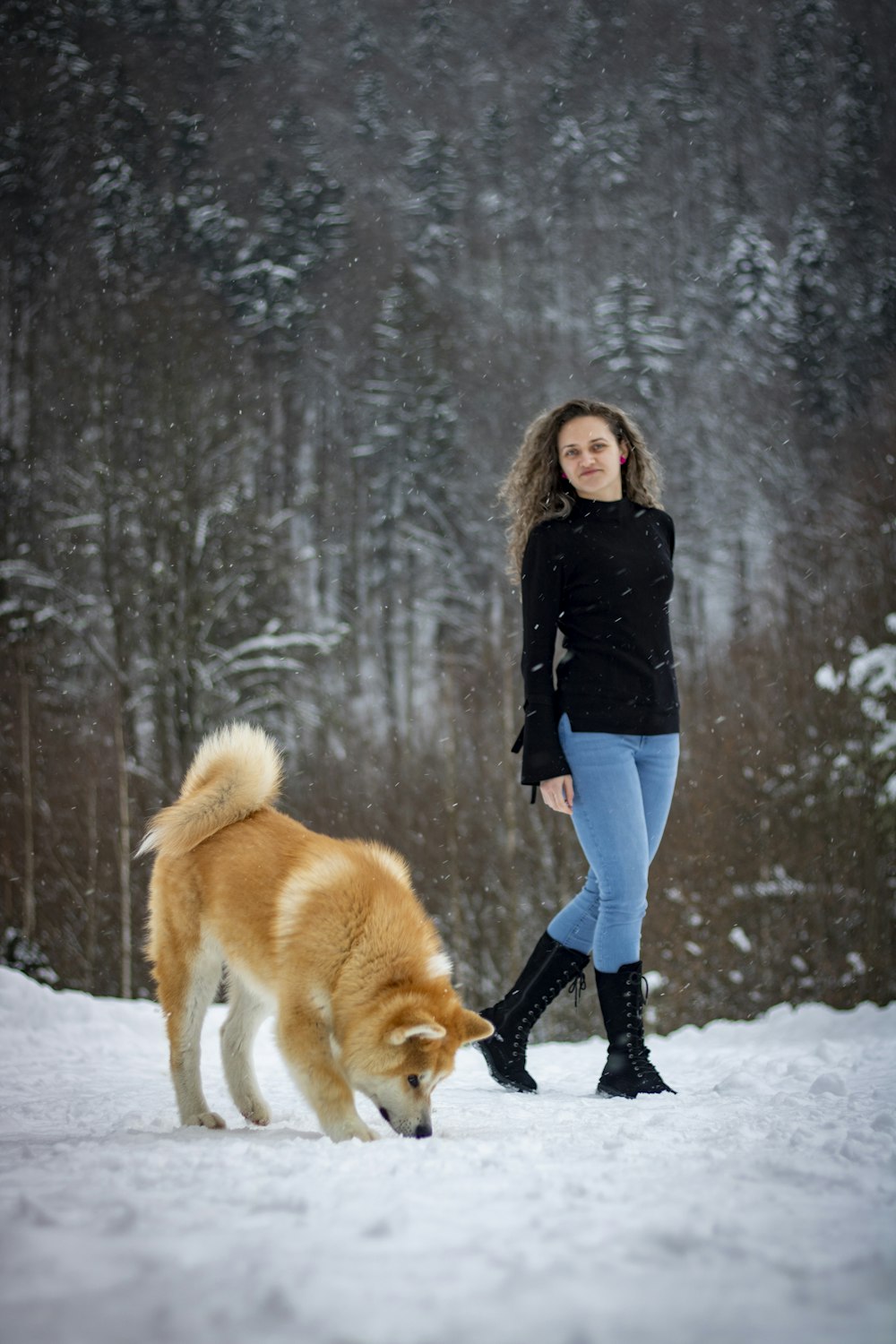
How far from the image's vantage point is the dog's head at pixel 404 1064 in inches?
122

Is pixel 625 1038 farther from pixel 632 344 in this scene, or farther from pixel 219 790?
pixel 632 344

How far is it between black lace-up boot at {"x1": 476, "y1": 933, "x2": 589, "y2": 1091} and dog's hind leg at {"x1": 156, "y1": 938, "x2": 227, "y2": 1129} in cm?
120

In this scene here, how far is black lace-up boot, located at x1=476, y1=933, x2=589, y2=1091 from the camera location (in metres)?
4.18

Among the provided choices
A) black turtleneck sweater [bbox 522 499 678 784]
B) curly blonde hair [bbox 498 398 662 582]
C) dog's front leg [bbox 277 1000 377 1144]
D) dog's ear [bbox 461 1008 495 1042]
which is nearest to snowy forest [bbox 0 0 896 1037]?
curly blonde hair [bbox 498 398 662 582]

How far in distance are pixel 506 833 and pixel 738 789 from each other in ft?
9.90

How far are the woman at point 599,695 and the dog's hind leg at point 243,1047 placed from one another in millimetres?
983

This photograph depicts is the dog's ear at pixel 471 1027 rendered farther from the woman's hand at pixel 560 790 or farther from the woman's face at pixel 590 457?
the woman's face at pixel 590 457

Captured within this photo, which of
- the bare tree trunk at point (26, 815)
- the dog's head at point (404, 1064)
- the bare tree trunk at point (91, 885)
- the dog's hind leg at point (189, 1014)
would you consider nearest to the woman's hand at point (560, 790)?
the dog's head at point (404, 1064)

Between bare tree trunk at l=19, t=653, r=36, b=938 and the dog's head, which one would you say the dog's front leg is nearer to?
the dog's head

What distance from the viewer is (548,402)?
31500mm

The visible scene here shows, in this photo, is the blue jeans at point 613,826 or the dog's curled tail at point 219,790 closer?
the dog's curled tail at point 219,790

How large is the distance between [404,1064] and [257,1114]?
2.98ft

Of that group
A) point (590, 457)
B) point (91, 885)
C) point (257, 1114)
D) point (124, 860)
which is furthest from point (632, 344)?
point (257, 1114)

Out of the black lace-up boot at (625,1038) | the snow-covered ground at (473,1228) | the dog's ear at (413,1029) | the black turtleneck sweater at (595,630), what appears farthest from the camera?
the black turtleneck sweater at (595,630)
